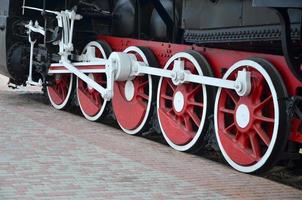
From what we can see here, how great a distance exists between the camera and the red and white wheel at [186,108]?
613 cm

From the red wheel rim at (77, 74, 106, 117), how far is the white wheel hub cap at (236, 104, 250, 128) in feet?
9.40

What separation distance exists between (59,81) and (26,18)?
1175mm

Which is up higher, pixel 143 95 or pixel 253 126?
pixel 143 95

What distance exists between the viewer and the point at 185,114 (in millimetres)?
6488

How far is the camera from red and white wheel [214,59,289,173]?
203 inches

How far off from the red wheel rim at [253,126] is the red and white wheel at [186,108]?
0.38m

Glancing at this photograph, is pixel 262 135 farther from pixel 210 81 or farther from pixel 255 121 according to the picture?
pixel 210 81

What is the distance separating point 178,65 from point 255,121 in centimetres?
129

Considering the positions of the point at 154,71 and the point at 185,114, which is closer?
the point at 185,114

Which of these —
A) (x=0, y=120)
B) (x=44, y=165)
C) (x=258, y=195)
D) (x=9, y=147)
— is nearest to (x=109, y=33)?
(x=0, y=120)

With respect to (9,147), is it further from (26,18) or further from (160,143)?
(26,18)

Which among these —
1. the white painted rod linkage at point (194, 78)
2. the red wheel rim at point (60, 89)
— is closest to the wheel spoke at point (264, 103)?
the white painted rod linkage at point (194, 78)

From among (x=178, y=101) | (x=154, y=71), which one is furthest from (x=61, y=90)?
(x=178, y=101)

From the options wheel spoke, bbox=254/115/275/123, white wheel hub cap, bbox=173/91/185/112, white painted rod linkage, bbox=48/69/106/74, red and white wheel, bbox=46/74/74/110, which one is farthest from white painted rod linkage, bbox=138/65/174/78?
red and white wheel, bbox=46/74/74/110
